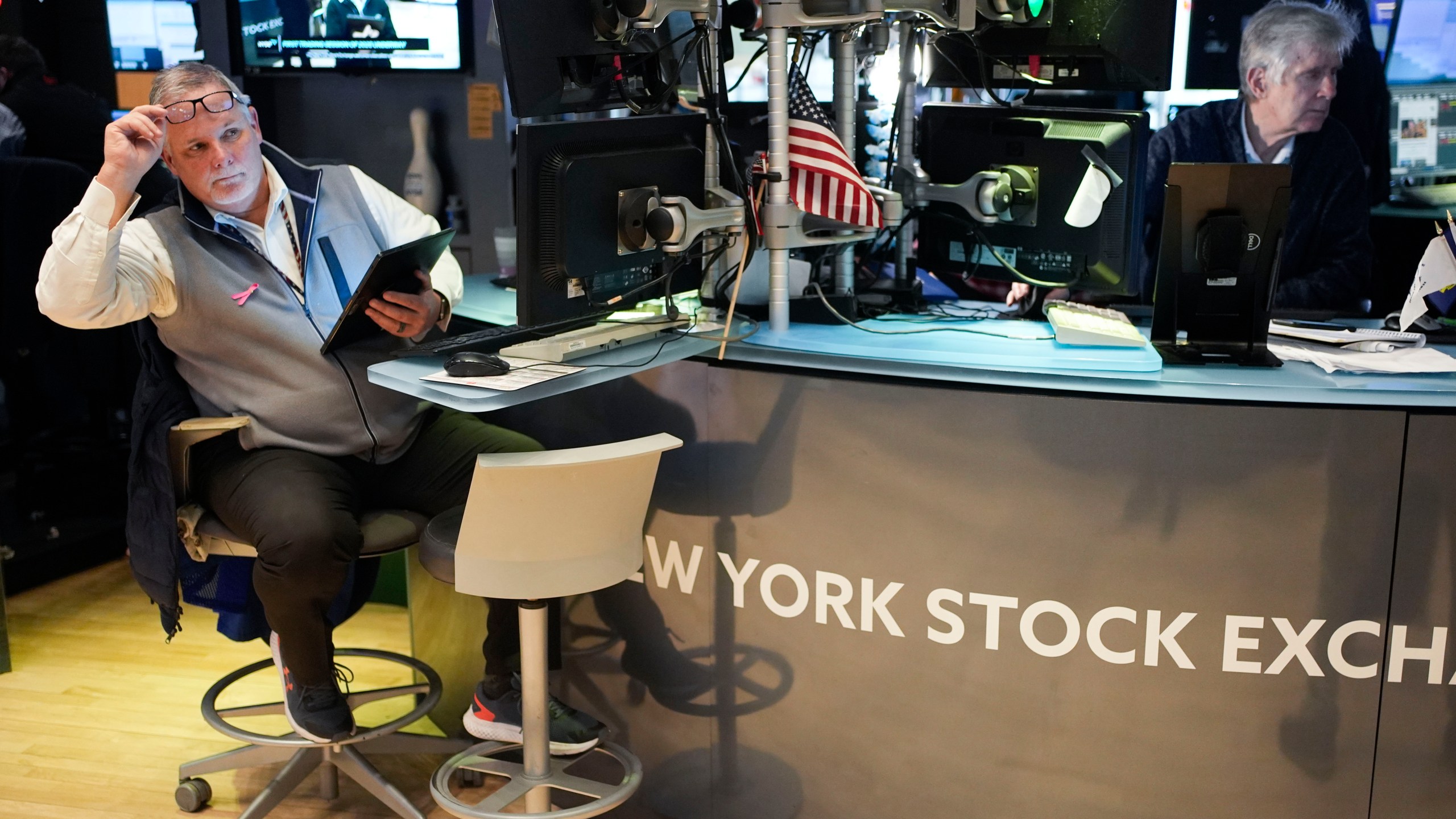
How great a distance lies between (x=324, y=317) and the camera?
2609 mm

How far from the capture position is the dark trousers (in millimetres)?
2334

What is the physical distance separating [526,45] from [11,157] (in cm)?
233

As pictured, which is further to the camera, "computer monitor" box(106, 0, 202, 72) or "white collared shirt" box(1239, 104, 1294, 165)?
"computer monitor" box(106, 0, 202, 72)

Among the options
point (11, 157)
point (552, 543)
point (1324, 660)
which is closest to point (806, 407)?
point (552, 543)

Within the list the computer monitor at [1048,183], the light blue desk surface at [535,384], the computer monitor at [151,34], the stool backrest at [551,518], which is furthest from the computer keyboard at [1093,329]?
the computer monitor at [151,34]

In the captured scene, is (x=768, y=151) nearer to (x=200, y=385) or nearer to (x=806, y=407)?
(x=806, y=407)

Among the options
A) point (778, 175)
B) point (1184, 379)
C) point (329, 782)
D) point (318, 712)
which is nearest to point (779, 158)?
point (778, 175)

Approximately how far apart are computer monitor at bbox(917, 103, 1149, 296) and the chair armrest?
5.16 feet

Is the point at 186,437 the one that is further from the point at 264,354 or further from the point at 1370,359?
the point at 1370,359

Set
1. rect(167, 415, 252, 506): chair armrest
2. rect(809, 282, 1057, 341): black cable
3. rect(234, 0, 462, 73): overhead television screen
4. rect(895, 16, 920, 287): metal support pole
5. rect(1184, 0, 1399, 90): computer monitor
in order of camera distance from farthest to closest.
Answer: rect(234, 0, 462, 73): overhead television screen
rect(1184, 0, 1399, 90): computer monitor
rect(895, 16, 920, 287): metal support pole
rect(809, 282, 1057, 341): black cable
rect(167, 415, 252, 506): chair armrest

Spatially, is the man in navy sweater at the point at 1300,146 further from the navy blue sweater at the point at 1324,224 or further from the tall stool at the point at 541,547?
the tall stool at the point at 541,547

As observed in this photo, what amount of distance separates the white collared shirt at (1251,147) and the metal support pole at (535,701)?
260 centimetres

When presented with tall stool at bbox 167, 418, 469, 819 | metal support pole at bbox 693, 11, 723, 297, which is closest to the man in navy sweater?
metal support pole at bbox 693, 11, 723, 297

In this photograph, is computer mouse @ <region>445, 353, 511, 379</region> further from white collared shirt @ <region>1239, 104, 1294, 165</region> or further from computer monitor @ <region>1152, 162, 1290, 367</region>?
white collared shirt @ <region>1239, 104, 1294, 165</region>
